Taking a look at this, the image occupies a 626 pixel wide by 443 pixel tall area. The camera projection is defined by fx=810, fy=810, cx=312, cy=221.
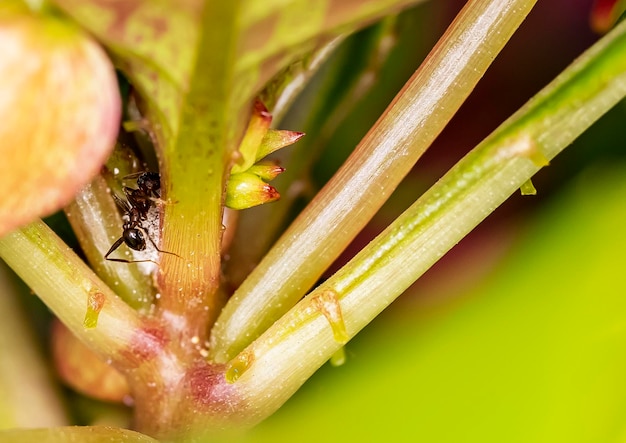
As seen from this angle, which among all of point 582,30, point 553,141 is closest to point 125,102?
point 553,141

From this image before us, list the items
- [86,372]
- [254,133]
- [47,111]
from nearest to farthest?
[47,111]
[254,133]
[86,372]

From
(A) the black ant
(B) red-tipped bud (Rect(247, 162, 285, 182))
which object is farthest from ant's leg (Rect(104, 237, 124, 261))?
(B) red-tipped bud (Rect(247, 162, 285, 182))

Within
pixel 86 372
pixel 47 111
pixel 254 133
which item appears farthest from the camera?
pixel 86 372

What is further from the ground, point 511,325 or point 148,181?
point 148,181

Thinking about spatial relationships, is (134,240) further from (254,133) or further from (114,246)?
(254,133)

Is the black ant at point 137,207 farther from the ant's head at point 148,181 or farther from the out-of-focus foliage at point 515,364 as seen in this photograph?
the out-of-focus foliage at point 515,364

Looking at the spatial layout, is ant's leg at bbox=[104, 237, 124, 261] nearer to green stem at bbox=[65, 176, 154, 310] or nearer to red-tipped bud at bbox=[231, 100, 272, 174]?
green stem at bbox=[65, 176, 154, 310]

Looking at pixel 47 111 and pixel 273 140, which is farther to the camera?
pixel 273 140

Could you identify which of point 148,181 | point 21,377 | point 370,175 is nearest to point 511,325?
point 370,175
